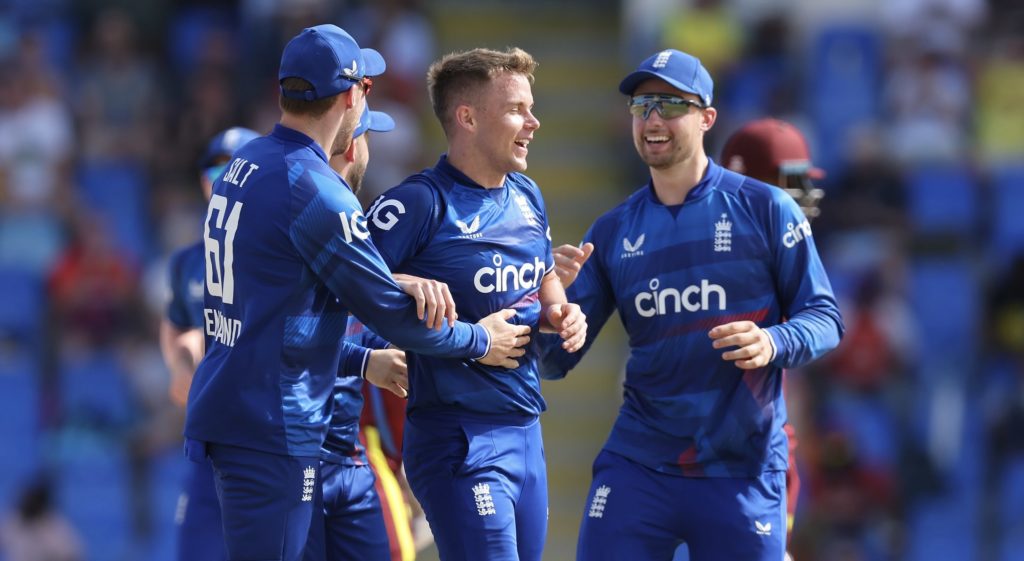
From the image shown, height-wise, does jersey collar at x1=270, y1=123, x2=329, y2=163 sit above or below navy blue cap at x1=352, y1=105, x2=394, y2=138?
below

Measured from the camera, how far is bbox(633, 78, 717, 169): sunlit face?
20.5 ft

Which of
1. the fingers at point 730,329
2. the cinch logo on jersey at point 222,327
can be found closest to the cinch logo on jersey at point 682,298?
the fingers at point 730,329

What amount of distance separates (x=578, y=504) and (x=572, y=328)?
612cm

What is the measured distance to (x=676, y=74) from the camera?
625cm

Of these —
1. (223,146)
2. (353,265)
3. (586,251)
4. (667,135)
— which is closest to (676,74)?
(667,135)

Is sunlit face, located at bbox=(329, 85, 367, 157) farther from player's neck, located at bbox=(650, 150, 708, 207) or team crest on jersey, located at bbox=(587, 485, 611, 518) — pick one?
team crest on jersey, located at bbox=(587, 485, 611, 518)

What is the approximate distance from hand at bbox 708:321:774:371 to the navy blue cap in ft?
5.09

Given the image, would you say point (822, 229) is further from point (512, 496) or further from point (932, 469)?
point (512, 496)

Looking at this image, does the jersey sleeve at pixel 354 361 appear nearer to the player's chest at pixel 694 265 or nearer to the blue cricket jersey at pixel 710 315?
the blue cricket jersey at pixel 710 315

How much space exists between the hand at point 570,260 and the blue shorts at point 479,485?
583 millimetres

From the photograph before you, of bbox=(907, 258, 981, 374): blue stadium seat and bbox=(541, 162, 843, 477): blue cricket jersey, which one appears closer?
bbox=(541, 162, 843, 477): blue cricket jersey

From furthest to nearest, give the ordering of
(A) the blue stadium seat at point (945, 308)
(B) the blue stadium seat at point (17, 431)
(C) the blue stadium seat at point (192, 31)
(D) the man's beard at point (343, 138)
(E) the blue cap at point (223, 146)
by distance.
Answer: (C) the blue stadium seat at point (192, 31), (A) the blue stadium seat at point (945, 308), (B) the blue stadium seat at point (17, 431), (E) the blue cap at point (223, 146), (D) the man's beard at point (343, 138)

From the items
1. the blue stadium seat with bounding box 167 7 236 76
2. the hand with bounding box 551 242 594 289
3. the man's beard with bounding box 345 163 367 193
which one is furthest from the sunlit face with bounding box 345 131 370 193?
the blue stadium seat with bounding box 167 7 236 76

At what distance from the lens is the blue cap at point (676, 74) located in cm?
623
